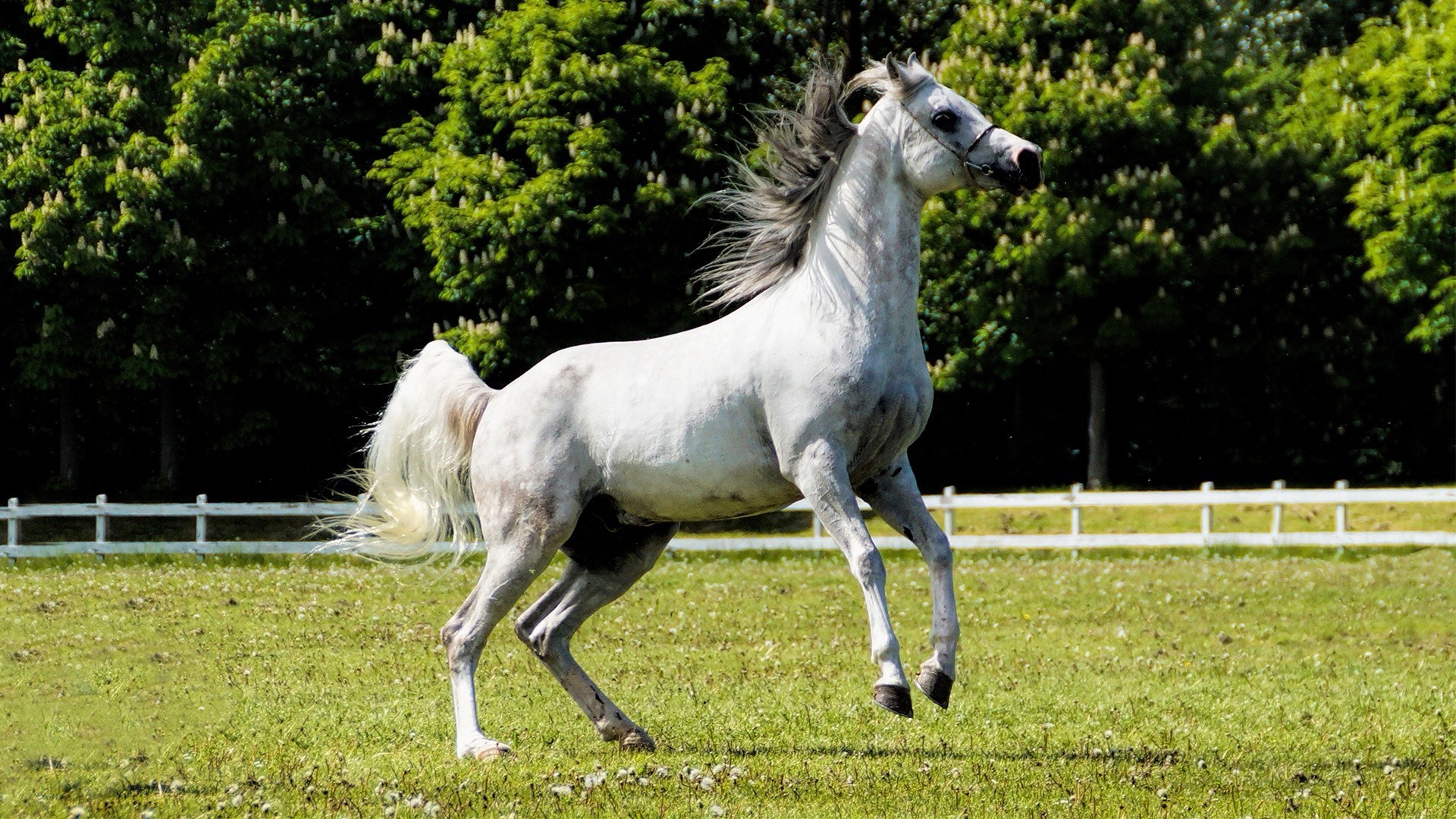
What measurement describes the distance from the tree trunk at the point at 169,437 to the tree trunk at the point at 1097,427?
18842mm

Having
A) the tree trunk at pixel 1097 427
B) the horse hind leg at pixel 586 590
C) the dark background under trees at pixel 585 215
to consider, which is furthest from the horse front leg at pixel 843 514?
the tree trunk at pixel 1097 427

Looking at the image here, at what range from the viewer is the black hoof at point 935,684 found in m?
7.12

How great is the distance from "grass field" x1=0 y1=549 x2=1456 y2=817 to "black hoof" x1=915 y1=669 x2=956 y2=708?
327mm

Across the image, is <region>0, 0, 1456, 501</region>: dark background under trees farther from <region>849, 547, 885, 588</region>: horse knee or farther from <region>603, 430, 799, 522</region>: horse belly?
<region>849, 547, 885, 588</region>: horse knee

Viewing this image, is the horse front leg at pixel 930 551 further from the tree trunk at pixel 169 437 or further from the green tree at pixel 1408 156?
the tree trunk at pixel 169 437

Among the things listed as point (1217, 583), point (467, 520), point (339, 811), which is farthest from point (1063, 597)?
point (339, 811)

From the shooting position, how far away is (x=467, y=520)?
897 cm

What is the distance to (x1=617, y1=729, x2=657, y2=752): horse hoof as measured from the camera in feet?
26.4

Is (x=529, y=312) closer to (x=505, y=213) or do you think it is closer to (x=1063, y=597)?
(x=505, y=213)

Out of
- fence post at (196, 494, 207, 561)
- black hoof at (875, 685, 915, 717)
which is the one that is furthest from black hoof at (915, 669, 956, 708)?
fence post at (196, 494, 207, 561)

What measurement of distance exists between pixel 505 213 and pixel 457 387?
19.2 metres

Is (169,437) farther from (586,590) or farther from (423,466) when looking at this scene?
(586,590)

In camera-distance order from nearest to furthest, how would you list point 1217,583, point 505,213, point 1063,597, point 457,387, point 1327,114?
point 457,387, point 1063,597, point 1217,583, point 505,213, point 1327,114

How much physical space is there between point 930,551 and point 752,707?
2.48 m
